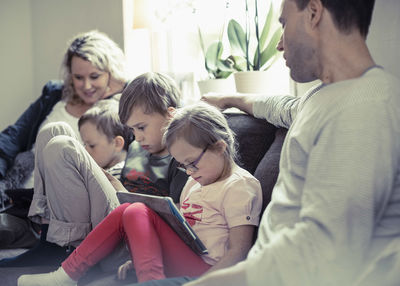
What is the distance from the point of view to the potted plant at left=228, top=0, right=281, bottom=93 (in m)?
2.17

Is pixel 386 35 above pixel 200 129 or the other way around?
above

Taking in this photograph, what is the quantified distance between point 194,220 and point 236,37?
3.78 feet

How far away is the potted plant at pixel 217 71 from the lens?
7.77ft

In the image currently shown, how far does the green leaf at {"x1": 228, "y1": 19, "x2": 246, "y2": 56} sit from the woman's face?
0.67 metres

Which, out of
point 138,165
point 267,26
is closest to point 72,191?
point 138,165

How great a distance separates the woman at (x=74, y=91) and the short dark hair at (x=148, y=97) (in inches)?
25.7

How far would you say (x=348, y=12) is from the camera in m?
0.96

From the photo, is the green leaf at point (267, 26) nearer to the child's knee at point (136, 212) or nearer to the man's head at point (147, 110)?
the man's head at point (147, 110)

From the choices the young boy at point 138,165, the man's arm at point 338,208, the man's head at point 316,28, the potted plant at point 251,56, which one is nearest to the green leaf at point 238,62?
the potted plant at point 251,56

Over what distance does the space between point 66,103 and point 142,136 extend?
986mm

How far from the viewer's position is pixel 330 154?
2.83 ft

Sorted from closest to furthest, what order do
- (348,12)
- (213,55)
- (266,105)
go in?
(348,12)
(266,105)
(213,55)

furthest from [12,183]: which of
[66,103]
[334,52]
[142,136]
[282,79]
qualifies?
[334,52]

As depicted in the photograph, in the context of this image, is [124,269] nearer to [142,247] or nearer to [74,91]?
[142,247]
